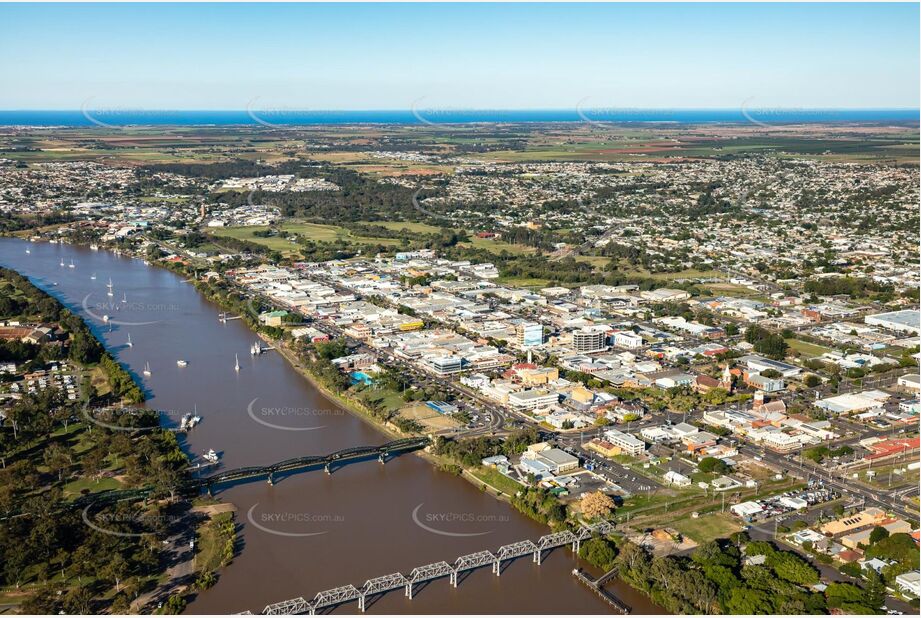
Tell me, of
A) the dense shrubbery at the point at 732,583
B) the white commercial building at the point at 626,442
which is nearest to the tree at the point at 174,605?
the dense shrubbery at the point at 732,583

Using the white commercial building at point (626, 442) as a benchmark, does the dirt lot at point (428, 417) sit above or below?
below

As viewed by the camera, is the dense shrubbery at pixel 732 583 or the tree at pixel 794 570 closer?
the dense shrubbery at pixel 732 583

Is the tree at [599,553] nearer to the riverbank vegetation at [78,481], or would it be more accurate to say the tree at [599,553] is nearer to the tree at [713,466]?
the tree at [713,466]

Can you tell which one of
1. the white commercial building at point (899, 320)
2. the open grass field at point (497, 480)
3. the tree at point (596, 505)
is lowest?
the open grass field at point (497, 480)

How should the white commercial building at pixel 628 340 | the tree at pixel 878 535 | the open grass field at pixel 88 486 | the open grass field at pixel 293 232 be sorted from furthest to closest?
1. the open grass field at pixel 293 232
2. the white commercial building at pixel 628 340
3. the open grass field at pixel 88 486
4. the tree at pixel 878 535

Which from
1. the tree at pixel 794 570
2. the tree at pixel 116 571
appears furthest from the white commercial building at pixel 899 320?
the tree at pixel 116 571

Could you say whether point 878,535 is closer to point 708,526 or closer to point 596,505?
point 708,526

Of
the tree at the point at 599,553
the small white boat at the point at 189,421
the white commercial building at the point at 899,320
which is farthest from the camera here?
the white commercial building at the point at 899,320

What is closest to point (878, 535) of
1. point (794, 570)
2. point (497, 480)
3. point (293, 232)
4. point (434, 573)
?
point (794, 570)
